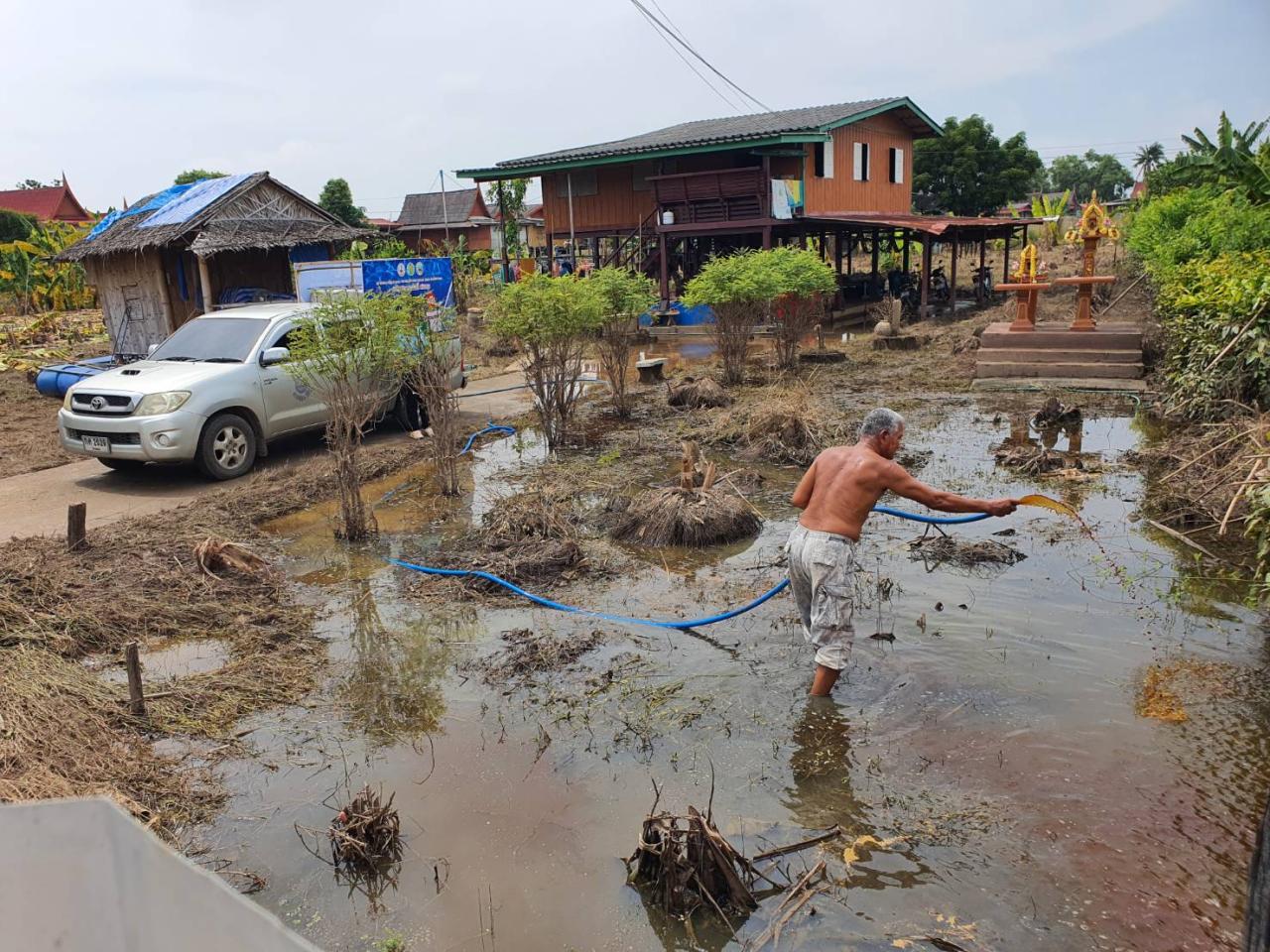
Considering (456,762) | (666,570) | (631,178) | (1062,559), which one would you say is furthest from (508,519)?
(631,178)

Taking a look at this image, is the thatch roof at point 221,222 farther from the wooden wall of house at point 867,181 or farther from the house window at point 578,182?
the wooden wall of house at point 867,181

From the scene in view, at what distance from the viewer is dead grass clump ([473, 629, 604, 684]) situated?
18.1 feet

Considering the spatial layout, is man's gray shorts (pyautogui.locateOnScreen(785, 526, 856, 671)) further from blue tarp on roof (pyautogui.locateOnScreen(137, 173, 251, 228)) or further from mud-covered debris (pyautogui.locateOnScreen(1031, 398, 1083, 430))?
blue tarp on roof (pyautogui.locateOnScreen(137, 173, 251, 228))

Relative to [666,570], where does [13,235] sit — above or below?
above

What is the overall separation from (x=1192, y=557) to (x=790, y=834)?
15.6ft

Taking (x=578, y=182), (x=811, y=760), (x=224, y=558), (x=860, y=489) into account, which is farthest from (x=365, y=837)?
(x=578, y=182)

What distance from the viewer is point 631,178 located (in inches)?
1039

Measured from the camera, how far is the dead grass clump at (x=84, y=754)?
3.96 meters

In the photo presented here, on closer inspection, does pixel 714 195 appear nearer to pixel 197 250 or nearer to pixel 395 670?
pixel 197 250

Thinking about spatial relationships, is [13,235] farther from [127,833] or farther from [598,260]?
[127,833]

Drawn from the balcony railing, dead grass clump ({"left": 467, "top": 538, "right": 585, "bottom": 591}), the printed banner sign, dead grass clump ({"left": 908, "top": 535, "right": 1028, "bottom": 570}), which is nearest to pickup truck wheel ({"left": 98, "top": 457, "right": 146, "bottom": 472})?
the printed banner sign

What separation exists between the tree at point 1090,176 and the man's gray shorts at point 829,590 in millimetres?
92621

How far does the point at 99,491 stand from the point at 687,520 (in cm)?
620

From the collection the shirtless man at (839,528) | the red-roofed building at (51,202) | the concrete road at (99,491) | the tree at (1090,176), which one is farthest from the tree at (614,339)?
the tree at (1090,176)
